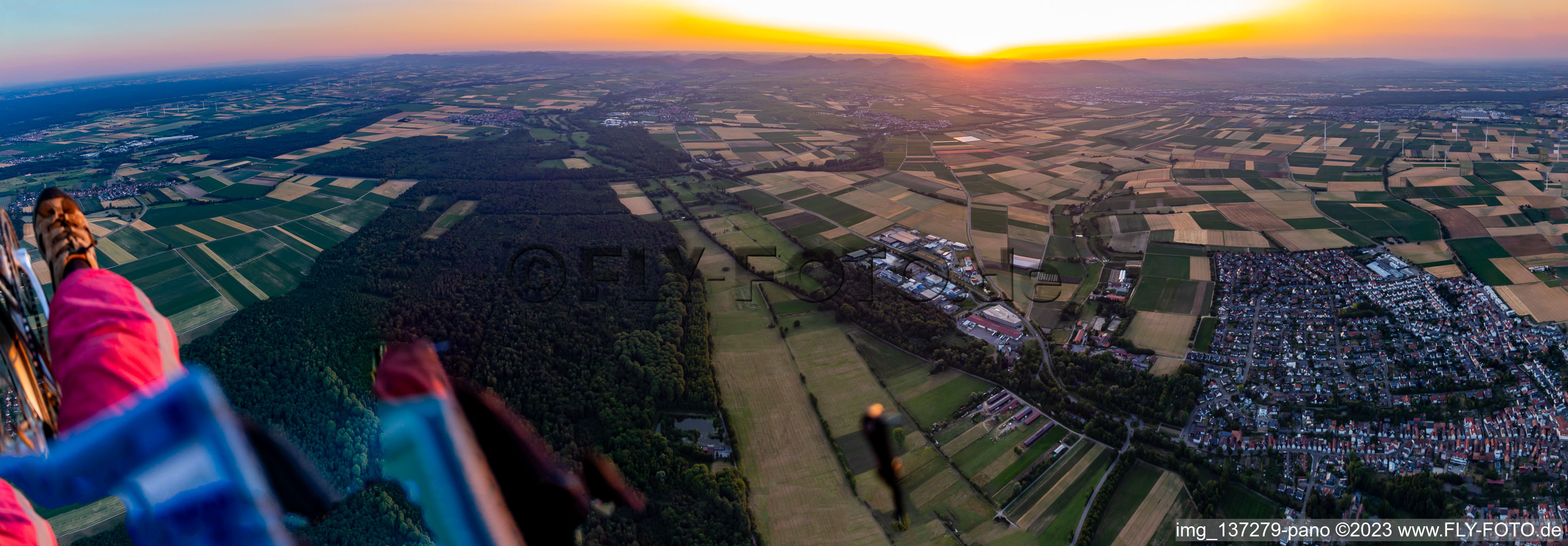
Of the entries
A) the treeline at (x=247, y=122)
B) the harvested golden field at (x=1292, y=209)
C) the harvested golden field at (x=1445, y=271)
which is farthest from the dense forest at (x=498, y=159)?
the harvested golden field at (x=1445, y=271)

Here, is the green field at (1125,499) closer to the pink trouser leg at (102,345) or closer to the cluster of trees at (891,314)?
the cluster of trees at (891,314)

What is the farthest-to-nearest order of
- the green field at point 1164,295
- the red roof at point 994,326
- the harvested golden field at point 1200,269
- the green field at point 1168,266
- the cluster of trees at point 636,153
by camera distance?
the cluster of trees at point 636,153 < the green field at point 1168,266 < the harvested golden field at point 1200,269 < the green field at point 1164,295 < the red roof at point 994,326

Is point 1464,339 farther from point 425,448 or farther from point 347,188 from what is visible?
point 347,188

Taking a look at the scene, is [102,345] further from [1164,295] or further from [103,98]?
[103,98]

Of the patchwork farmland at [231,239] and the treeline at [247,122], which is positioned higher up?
the treeline at [247,122]

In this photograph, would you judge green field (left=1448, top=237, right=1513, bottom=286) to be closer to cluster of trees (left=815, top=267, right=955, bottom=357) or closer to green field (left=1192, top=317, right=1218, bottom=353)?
green field (left=1192, top=317, right=1218, bottom=353)

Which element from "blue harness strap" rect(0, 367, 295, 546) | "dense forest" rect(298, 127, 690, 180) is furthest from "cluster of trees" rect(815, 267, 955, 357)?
"dense forest" rect(298, 127, 690, 180)
